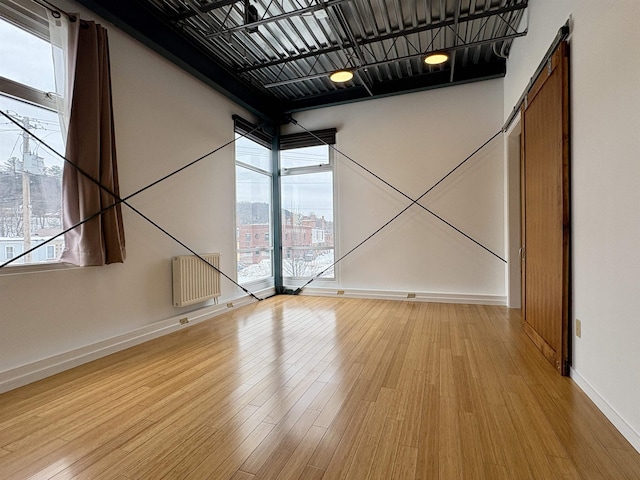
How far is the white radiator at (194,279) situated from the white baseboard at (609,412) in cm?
381

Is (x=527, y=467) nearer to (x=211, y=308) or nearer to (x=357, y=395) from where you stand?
(x=357, y=395)

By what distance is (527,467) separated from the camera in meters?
1.46

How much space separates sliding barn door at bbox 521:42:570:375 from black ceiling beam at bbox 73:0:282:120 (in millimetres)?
3832

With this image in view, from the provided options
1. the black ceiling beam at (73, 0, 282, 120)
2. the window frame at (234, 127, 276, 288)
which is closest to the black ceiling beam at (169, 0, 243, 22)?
the black ceiling beam at (73, 0, 282, 120)

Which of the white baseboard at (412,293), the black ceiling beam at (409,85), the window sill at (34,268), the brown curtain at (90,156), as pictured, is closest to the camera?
the window sill at (34,268)

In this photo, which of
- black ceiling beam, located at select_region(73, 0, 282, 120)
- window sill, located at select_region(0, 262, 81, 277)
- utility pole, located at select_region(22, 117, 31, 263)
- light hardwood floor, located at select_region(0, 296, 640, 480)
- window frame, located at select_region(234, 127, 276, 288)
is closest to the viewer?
light hardwood floor, located at select_region(0, 296, 640, 480)

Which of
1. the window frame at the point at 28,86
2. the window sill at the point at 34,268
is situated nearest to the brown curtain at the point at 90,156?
the window sill at the point at 34,268

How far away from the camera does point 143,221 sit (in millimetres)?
→ 3486

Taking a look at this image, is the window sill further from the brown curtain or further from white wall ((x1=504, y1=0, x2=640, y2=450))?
white wall ((x1=504, y1=0, x2=640, y2=450))

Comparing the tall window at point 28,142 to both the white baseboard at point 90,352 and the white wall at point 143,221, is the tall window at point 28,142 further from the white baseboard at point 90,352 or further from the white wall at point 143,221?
the white baseboard at point 90,352

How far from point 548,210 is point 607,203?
0.86 metres

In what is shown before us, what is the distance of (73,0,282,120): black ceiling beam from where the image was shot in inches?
122

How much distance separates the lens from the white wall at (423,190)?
193 inches

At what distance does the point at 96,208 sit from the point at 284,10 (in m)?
2.87
